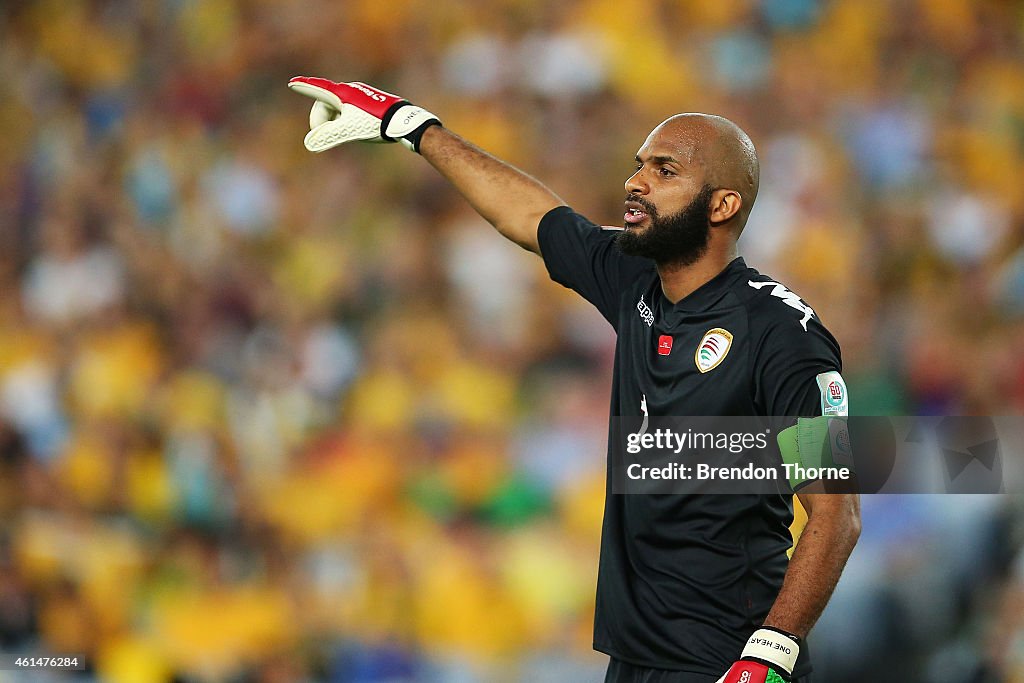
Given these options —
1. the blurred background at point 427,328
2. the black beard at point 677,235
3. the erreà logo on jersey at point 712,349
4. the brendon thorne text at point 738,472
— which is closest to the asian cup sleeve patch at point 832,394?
the brendon thorne text at point 738,472

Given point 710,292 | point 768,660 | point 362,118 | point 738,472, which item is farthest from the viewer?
point 362,118

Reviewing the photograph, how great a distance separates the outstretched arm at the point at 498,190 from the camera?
2920 mm

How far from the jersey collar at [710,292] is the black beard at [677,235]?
2.6 inches

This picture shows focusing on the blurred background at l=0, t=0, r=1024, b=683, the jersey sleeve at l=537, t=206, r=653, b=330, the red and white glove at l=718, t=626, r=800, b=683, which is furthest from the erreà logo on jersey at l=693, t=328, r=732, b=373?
the blurred background at l=0, t=0, r=1024, b=683

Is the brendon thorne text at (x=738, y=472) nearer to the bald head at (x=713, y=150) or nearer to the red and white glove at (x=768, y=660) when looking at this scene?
the red and white glove at (x=768, y=660)

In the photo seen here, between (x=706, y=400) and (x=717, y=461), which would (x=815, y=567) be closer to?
(x=717, y=461)

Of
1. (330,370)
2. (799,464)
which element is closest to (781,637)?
(799,464)

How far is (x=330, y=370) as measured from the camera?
538 cm

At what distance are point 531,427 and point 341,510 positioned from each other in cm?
90

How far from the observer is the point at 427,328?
17.6ft

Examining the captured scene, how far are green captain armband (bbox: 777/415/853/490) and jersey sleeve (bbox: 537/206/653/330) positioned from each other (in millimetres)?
646

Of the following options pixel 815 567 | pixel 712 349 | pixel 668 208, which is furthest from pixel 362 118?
pixel 815 567

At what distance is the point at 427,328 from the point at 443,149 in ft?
8.08

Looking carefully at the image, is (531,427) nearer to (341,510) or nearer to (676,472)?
(341,510)
